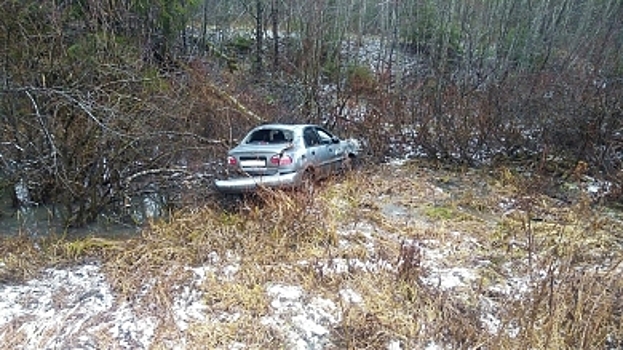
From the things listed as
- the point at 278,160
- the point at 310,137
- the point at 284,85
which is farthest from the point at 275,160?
the point at 284,85

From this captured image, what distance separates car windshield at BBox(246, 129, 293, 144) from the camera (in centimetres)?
896

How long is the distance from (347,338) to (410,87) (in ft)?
36.8

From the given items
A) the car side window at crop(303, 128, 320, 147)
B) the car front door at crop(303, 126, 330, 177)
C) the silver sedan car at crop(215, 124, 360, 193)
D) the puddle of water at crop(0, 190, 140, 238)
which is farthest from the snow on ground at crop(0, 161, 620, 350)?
the car side window at crop(303, 128, 320, 147)

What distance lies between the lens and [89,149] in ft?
23.7

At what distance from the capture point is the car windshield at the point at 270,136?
29.4ft

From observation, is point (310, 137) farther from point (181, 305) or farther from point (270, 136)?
point (181, 305)

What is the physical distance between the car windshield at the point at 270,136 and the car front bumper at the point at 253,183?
40.6 inches

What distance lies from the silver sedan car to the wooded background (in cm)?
108

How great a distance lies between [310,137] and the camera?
940 cm

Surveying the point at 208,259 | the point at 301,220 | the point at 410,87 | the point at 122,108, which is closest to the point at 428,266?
the point at 301,220

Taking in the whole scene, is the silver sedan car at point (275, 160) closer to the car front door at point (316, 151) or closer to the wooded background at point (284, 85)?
the car front door at point (316, 151)

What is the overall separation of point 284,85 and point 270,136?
6.08 metres

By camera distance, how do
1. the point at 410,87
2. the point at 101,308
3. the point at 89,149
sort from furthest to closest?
the point at 410,87 → the point at 89,149 → the point at 101,308

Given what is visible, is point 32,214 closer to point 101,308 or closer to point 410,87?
point 101,308
